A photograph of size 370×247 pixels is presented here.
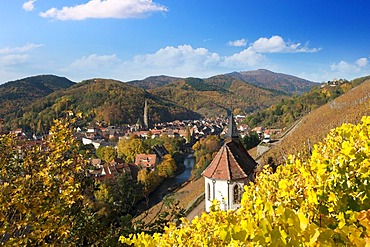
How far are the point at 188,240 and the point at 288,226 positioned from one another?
73.0 inches

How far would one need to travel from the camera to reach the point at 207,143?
65.2 meters

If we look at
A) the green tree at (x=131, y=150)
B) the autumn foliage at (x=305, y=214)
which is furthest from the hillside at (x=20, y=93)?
the autumn foliage at (x=305, y=214)

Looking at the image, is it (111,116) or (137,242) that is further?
(111,116)

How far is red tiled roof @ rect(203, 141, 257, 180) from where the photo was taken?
789 inches

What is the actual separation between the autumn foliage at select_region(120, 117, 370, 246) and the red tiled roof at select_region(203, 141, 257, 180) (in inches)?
605

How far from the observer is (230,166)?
2036cm

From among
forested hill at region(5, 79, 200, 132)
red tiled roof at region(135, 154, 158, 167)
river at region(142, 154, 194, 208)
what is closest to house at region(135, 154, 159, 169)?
red tiled roof at region(135, 154, 158, 167)

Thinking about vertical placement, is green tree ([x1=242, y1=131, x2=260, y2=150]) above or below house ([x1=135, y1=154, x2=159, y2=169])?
above

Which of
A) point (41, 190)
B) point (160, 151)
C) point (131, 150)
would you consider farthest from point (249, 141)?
point (41, 190)

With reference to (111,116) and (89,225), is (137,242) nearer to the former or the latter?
(89,225)

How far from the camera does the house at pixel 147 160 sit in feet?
178

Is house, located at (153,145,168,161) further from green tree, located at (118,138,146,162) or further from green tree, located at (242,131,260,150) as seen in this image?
green tree, located at (242,131,260,150)

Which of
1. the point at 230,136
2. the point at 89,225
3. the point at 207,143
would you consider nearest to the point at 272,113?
the point at 207,143

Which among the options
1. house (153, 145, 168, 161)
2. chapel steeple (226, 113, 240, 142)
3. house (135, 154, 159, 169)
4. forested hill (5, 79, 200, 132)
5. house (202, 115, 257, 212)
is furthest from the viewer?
forested hill (5, 79, 200, 132)
